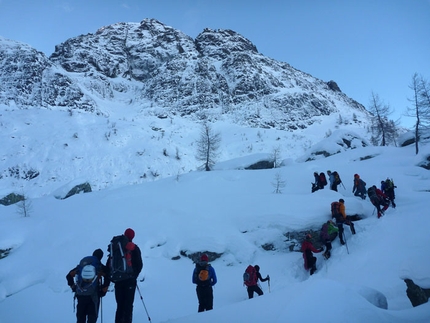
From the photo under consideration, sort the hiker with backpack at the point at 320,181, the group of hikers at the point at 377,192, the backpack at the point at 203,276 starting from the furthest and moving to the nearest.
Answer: the hiker with backpack at the point at 320,181
the group of hikers at the point at 377,192
the backpack at the point at 203,276

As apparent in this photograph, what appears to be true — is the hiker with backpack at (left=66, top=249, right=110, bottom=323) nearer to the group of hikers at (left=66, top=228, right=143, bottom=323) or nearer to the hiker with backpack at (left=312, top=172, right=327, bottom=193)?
the group of hikers at (left=66, top=228, right=143, bottom=323)

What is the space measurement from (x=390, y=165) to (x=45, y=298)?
20783mm

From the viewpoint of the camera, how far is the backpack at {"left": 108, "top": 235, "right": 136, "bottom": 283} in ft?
12.7

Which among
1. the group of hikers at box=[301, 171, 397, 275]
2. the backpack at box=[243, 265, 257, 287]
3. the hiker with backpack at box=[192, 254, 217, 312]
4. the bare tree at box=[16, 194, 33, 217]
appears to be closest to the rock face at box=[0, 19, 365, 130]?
the bare tree at box=[16, 194, 33, 217]

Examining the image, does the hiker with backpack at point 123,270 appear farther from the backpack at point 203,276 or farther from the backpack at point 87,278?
the backpack at point 203,276

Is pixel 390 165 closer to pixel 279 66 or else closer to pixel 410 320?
pixel 410 320

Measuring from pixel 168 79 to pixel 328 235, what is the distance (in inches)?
2327

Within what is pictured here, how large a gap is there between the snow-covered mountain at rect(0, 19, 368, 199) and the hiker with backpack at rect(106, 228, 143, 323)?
20.3 meters

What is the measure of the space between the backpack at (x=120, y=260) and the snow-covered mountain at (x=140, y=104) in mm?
20344

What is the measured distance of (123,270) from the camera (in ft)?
12.7

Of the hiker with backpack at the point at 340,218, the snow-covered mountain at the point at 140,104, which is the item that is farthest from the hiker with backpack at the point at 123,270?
the snow-covered mountain at the point at 140,104

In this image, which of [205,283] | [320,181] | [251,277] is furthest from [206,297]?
[320,181]

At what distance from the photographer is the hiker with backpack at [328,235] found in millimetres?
7828

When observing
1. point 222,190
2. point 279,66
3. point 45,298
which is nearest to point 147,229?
point 45,298
